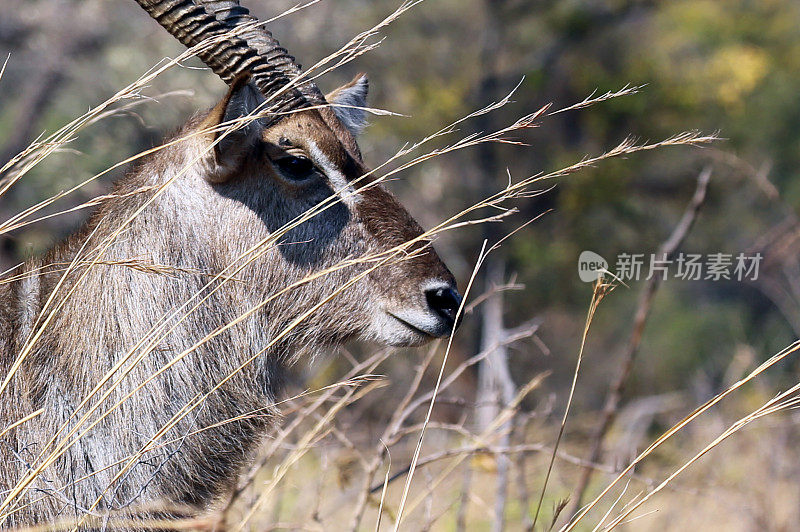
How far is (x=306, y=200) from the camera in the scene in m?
3.37

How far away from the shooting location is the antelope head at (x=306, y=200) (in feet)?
10.6

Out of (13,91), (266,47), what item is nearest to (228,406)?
(266,47)

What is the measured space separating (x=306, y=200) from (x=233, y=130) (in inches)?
15.7

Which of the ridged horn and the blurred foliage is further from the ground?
the ridged horn

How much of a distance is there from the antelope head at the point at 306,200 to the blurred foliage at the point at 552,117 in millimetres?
8914

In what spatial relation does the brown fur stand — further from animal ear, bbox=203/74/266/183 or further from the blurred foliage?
the blurred foliage

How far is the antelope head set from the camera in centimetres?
325

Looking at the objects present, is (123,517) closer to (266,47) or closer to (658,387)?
(266,47)
